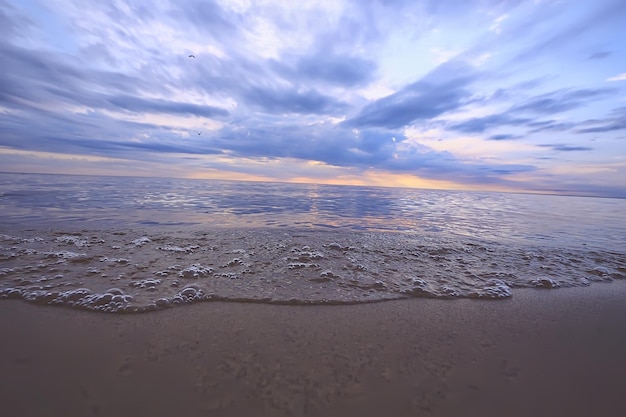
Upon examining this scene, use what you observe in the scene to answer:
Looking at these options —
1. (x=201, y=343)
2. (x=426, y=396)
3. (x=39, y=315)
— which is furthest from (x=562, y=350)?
(x=39, y=315)

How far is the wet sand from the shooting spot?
2.03m

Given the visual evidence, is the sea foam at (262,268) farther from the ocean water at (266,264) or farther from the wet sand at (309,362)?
the wet sand at (309,362)

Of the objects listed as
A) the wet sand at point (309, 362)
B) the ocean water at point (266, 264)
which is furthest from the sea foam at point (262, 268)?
the wet sand at point (309, 362)

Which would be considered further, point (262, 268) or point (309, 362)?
point (262, 268)

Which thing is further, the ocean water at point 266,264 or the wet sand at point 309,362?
the ocean water at point 266,264

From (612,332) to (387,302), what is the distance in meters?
2.61

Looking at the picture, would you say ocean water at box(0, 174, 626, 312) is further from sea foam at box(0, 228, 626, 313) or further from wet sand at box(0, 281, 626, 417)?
wet sand at box(0, 281, 626, 417)

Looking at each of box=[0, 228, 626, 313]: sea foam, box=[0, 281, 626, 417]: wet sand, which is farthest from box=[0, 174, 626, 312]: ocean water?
box=[0, 281, 626, 417]: wet sand

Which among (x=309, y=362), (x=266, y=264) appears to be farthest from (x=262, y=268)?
(x=309, y=362)

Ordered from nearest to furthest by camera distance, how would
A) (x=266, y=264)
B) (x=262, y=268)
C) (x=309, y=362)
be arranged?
(x=309, y=362) → (x=262, y=268) → (x=266, y=264)

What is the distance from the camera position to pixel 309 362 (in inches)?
97.7

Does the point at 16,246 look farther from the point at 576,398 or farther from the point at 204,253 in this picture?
the point at 576,398

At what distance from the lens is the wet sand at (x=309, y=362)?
203cm

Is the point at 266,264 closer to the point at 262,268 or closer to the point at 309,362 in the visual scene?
the point at 262,268
